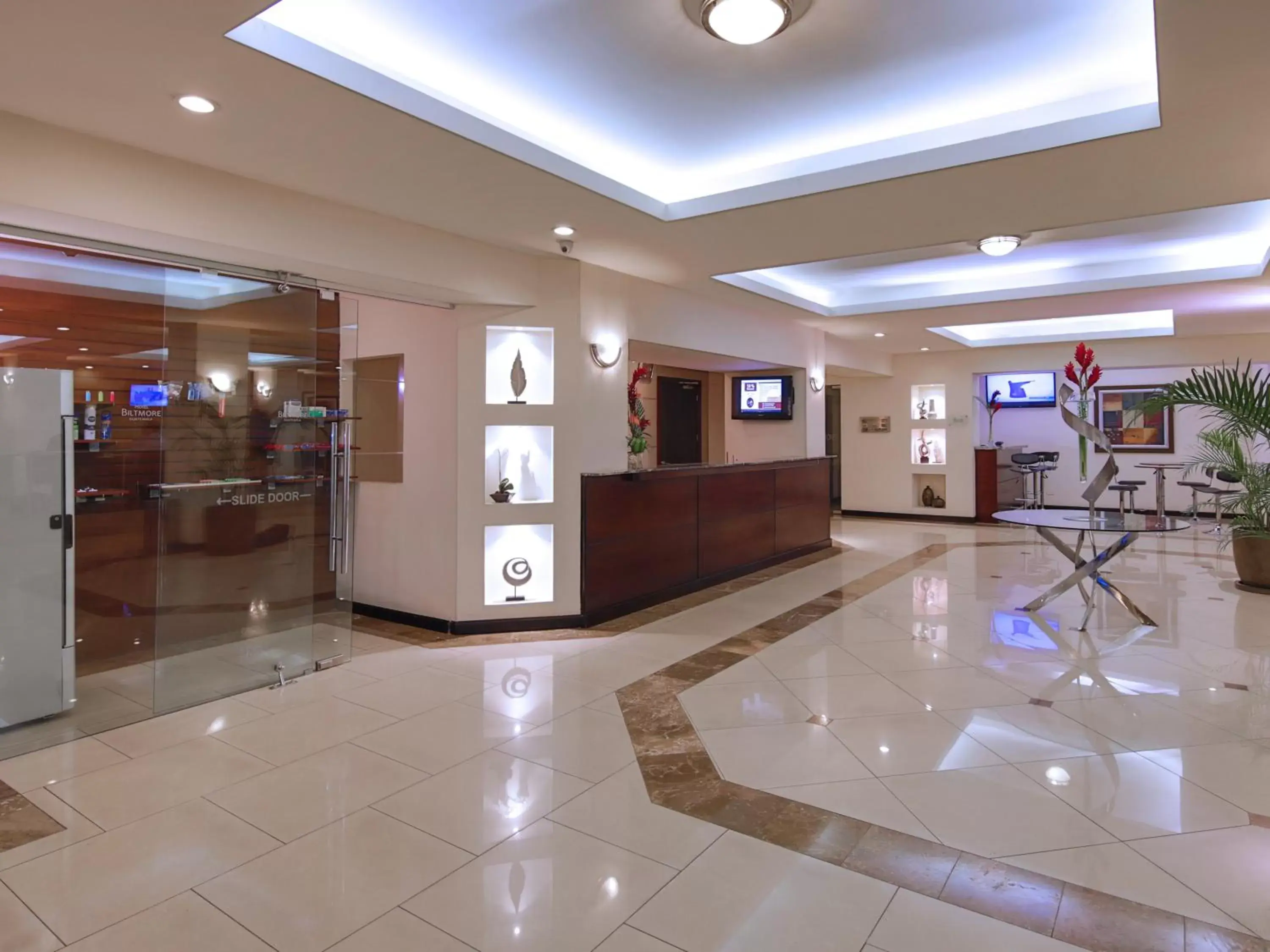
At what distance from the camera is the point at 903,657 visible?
16.3 feet

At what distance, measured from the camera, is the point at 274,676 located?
4609mm

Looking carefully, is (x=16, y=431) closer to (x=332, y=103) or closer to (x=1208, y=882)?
(x=332, y=103)

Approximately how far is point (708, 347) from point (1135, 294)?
4.39m

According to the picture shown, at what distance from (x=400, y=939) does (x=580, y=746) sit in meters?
1.46

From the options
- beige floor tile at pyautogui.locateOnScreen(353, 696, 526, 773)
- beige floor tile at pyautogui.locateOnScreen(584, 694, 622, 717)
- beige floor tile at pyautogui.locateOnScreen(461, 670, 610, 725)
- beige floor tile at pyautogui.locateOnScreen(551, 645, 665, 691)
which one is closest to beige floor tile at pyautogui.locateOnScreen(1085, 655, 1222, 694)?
beige floor tile at pyautogui.locateOnScreen(551, 645, 665, 691)

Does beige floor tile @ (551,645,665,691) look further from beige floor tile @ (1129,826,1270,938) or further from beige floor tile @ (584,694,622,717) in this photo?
beige floor tile @ (1129,826,1270,938)

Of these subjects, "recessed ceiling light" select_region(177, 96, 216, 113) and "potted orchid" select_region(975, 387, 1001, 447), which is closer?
"recessed ceiling light" select_region(177, 96, 216, 113)

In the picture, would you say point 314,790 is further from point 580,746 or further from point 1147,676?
point 1147,676

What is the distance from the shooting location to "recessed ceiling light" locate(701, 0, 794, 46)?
286cm

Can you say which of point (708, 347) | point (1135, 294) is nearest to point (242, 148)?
point (708, 347)

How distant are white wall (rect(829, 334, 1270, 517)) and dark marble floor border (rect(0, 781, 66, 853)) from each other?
12.3m

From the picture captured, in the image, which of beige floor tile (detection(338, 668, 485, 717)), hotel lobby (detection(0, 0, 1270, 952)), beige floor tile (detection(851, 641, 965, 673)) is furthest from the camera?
beige floor tile (detection(851, 641, 965, 673))

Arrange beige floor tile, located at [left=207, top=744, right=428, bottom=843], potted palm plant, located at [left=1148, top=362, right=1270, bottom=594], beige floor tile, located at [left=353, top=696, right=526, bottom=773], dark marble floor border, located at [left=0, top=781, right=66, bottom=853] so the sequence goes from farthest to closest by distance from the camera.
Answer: potted palm plant, located at [left=1148, top=362, right=1270, bottom=594], beige floor tile, located at [left=353, top=696, right=526, bottom=773], beige floor tile, located at [left=207, top=744, right=428, bottom=843], dark marble floor border, located at [left=0, top=781, right=66, bottom=853]

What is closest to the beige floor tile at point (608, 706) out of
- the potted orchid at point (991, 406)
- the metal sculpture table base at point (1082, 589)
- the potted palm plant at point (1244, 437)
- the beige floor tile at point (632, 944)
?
the beige floor tile at point (632, 944)
